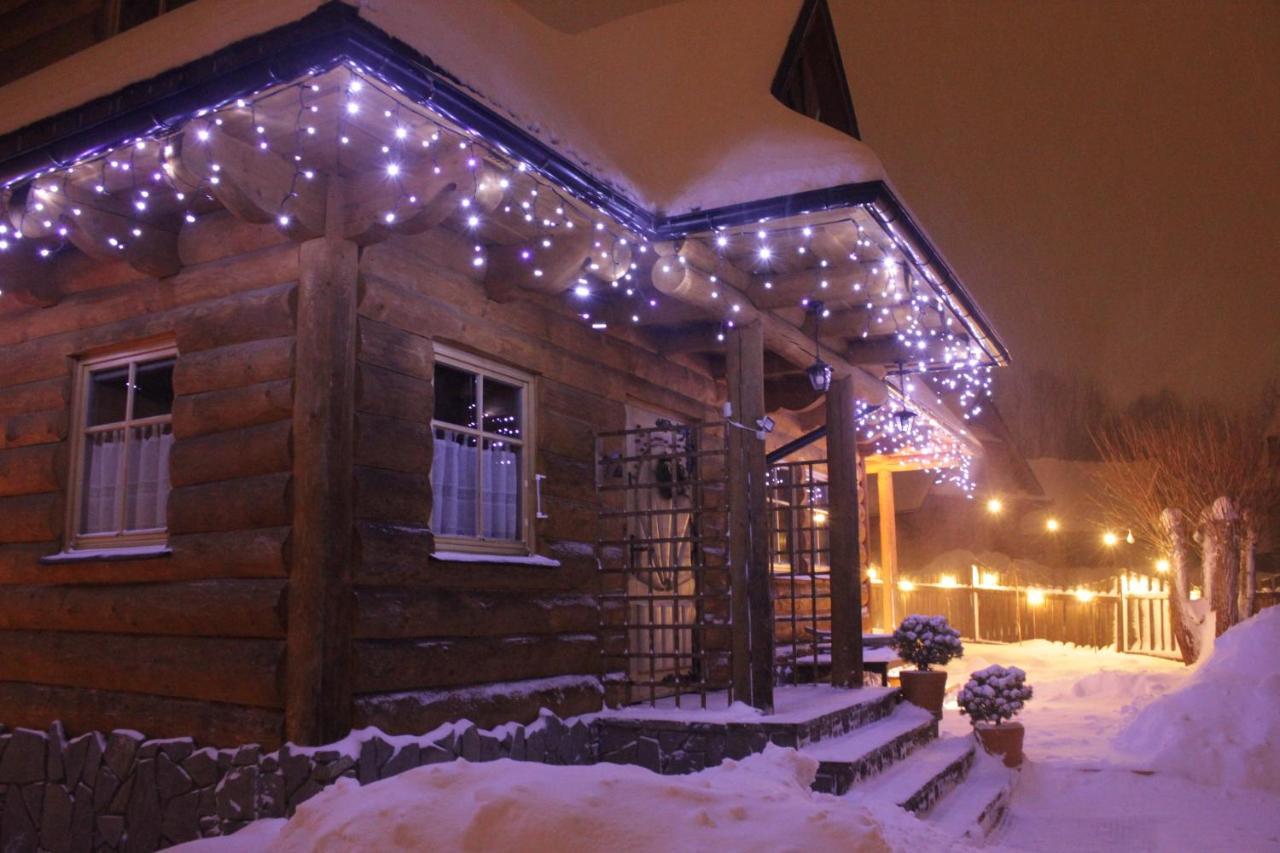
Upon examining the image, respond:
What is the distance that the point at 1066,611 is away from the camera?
2011 cm

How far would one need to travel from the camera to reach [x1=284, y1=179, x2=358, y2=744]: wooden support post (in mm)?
5609

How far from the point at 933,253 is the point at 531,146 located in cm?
364

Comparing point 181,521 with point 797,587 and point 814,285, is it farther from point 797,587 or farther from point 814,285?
point 797,587

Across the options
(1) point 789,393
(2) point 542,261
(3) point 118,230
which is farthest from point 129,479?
(1) point 789,393

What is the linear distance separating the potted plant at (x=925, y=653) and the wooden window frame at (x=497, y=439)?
470 cm

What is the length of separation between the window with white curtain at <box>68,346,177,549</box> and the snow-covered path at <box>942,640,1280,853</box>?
5.92 metres

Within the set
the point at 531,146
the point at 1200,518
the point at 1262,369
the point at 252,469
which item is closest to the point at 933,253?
the point at 531,146

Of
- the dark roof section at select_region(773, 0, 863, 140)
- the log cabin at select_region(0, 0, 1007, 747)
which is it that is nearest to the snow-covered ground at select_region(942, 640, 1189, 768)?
the log cabin at select_region(0, 0, 1007, 747)

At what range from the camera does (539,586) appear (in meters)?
7.41

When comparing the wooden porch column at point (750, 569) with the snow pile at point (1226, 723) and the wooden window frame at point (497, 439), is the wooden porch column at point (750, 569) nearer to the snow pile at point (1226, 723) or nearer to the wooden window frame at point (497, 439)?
the wooden window frame at point (497, 439)

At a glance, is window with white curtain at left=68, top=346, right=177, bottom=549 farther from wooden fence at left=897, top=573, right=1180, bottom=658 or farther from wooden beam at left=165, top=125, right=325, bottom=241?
wooden fence at left=897, top=573, right=1180, bottom=658

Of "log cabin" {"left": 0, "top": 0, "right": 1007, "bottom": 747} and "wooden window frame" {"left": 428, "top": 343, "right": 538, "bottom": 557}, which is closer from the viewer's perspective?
"log cabin" {"left": 0, "top": 0, "right": 1007, "bottom": 747}

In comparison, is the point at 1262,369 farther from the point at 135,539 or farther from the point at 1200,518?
the point at 135,539

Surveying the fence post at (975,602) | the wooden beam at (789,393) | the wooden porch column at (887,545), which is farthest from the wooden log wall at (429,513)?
the fence post at (975,602)
